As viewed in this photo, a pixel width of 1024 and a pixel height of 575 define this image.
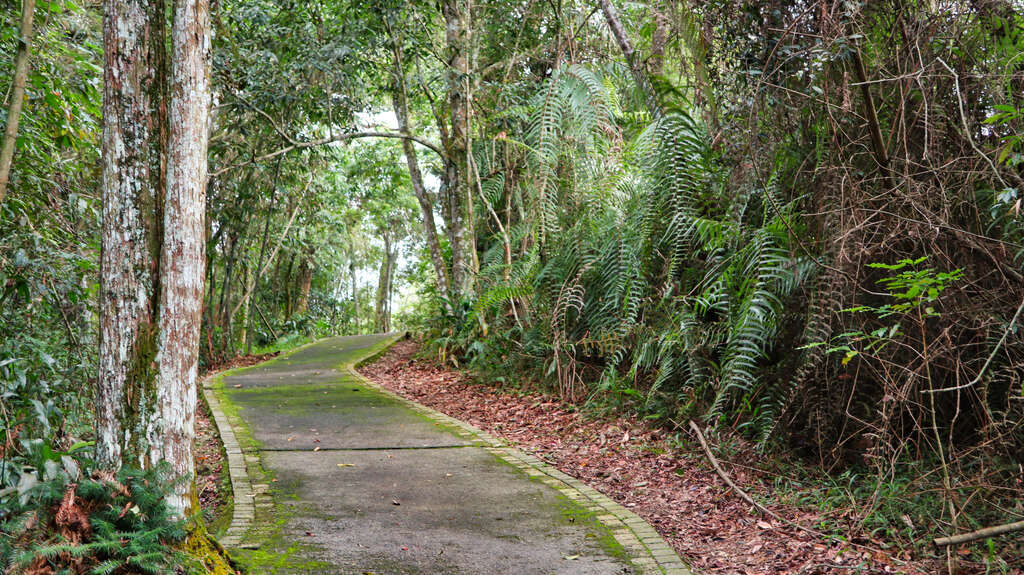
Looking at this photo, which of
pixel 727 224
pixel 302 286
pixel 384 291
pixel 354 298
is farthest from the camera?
pixel 354 298

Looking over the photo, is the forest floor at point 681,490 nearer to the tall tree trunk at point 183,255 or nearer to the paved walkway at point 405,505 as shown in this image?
the paved walkway at point 405,505

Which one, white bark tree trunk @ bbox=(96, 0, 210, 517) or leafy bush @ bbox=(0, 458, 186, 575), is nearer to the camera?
leafy bush @ bbox=(0, 458, 186, 575)

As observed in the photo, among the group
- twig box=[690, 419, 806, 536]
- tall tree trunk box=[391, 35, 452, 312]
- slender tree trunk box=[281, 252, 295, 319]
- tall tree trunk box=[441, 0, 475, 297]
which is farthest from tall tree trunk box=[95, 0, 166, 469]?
slender tree trunk box=[281, 252, 295, 319]

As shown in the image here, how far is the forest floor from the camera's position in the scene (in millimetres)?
4047

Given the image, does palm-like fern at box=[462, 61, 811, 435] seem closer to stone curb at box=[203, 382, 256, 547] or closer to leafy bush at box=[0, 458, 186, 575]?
stone curb at box=[203, 382, 256, 547]

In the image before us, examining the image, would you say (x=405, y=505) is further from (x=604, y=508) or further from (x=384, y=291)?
(x=384, y=291)

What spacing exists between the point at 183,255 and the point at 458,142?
7.77 meters

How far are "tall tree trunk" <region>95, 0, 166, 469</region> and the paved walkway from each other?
1.00 m

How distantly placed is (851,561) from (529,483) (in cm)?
225

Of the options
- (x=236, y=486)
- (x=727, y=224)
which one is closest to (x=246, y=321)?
(x=236, y=486)

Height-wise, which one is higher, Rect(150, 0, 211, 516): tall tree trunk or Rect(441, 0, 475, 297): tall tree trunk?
Rect(441, 0, 475, 297): tall tree trunk

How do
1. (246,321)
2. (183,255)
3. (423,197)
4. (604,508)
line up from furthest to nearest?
1. (246,321)
2. (423,197)
3. (604,508)
4. (183,255)

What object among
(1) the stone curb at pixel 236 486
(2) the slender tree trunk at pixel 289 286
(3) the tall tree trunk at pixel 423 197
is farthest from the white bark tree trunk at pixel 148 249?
(2) the slender tree trunk at pixel 289 286

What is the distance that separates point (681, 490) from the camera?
5.30 m
